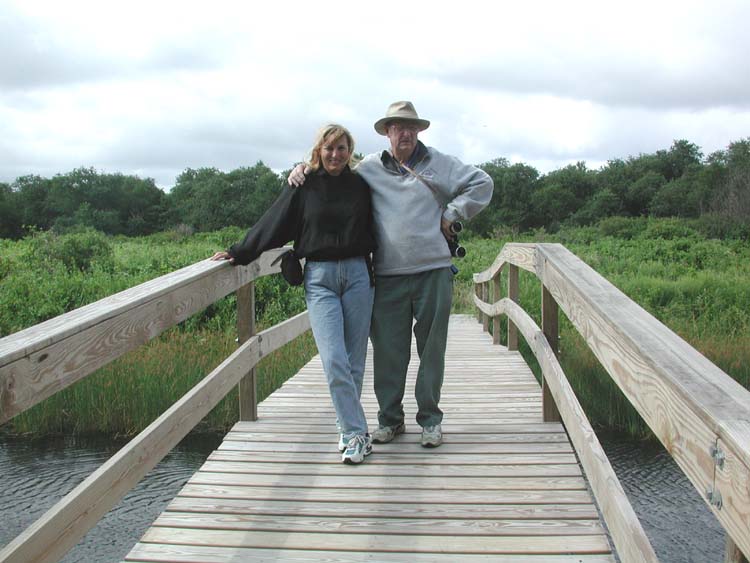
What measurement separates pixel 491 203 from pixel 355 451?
188 feet

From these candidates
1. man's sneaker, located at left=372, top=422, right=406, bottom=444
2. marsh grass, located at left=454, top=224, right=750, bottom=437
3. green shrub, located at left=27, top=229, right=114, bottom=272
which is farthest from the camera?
green shrub, located at left=27, top=229, right=114, bottom=272

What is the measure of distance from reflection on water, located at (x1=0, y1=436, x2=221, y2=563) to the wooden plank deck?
139cm

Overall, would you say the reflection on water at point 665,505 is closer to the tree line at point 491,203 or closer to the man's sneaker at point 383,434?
the man's sneaker at point 383,434

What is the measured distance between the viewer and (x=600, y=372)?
7.27 meters

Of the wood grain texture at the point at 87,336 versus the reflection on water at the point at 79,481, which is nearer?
the wood grain texture at the point at 87,336

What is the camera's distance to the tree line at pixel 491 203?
50.0 meters

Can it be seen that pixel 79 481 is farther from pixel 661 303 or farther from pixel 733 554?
pixel 661 303

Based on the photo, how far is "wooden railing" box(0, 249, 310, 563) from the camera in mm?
1583

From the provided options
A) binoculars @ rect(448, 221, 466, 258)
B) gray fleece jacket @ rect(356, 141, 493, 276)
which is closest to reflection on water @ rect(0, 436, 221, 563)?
gray fleece jacket @ rect(356, 141, 493, 276)

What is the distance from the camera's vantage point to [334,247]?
3.16 m

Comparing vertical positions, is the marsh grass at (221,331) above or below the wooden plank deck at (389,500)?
below

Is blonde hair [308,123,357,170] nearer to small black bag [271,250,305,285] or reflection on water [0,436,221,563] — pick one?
small black bag [271,250,305,285]

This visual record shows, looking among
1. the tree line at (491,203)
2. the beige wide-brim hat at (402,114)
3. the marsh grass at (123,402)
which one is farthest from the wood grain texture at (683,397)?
the tree line at (491,203)

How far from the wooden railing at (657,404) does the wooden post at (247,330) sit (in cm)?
150
